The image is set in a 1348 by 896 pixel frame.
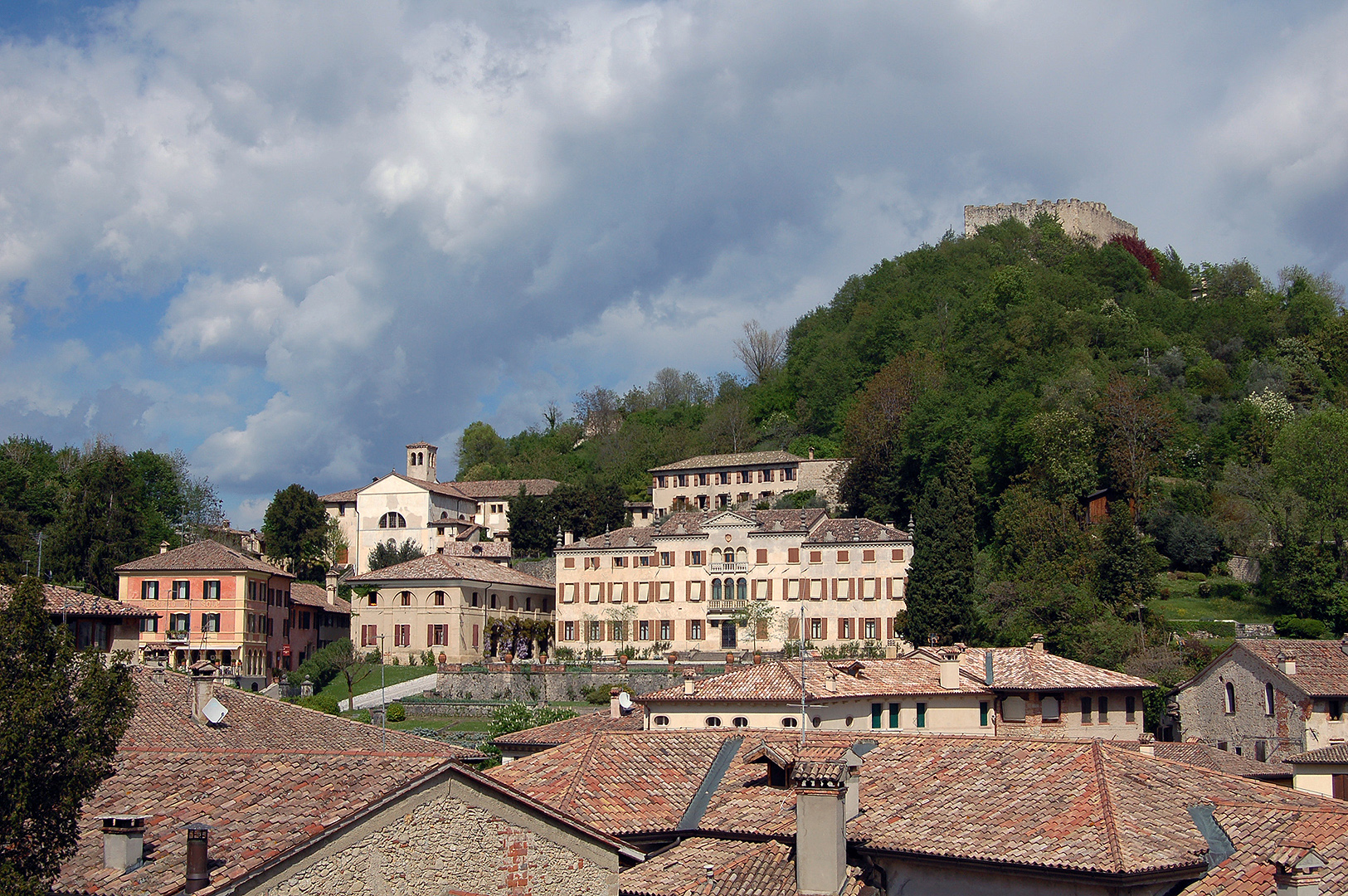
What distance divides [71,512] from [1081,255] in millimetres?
84104

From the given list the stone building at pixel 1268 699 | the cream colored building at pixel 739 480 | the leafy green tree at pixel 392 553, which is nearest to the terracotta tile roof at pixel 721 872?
the stone building at pixel 1268 699

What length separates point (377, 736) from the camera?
32.3m

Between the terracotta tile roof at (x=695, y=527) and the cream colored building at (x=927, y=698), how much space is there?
31.3 meters

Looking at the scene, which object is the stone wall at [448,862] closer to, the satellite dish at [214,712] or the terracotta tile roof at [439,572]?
the satellite dish at [214,712]

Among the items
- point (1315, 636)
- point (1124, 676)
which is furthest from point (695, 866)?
point (1315, 636)

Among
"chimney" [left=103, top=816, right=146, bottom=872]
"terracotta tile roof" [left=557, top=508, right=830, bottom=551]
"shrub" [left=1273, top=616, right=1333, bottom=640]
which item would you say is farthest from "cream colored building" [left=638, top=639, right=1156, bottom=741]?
"terracotta tile roof" [left=557, top=508, right=830, bottom=551]

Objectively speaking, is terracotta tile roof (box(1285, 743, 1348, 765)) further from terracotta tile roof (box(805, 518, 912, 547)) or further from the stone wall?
terracotta tile roof (box(805, 518, 912, 547))

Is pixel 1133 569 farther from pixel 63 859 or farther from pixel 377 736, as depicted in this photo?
pixel 63 859

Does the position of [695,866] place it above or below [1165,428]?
below

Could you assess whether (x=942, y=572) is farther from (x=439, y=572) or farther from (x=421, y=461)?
(x=421, y=461)

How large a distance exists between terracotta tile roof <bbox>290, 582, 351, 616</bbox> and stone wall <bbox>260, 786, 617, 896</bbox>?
212 feet

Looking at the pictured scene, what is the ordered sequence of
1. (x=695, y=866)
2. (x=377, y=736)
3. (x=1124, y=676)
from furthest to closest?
(x=1124, y=676)
(x=377, y=736)
(x=695, y=866)

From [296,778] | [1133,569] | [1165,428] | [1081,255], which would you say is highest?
[1081,255]

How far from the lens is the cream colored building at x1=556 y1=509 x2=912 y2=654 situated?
77.4m
